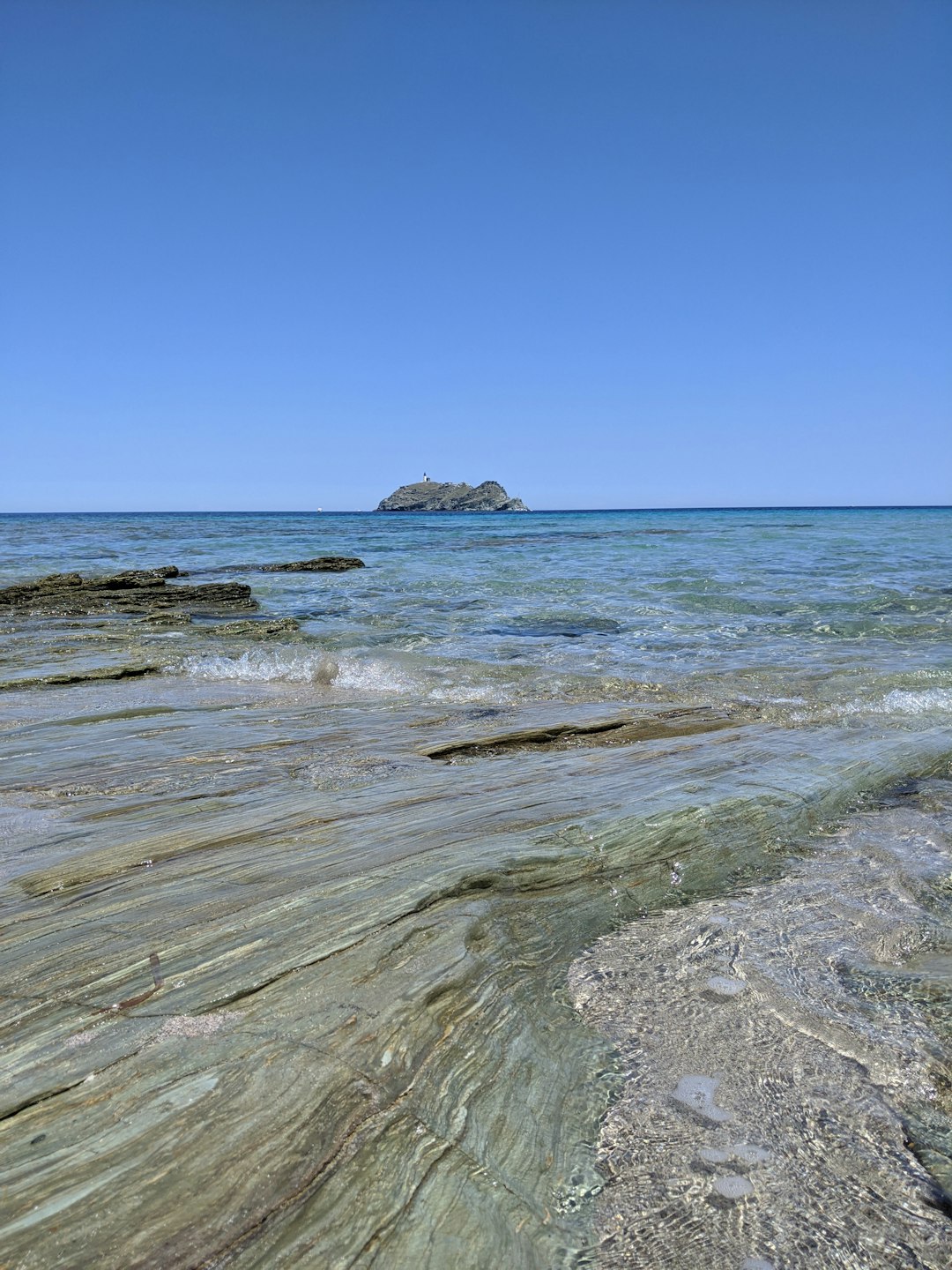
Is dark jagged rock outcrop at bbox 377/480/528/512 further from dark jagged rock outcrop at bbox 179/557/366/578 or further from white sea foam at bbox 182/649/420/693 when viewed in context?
white sea foam at bbox 182/649/420/693

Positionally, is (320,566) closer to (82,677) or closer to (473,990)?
(82,677)

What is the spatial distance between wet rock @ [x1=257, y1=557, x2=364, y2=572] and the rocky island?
4555 inches

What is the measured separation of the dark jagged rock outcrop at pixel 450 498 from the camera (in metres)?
136

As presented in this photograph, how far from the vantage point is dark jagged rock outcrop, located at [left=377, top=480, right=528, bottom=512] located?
136 m


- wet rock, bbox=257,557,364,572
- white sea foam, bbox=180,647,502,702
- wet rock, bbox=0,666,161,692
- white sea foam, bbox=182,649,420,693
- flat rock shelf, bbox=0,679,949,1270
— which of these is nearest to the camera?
flat rock shelf, bbox=0,679,949,1270

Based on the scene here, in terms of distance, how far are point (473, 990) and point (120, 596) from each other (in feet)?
44.9

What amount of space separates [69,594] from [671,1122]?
49.3 feet

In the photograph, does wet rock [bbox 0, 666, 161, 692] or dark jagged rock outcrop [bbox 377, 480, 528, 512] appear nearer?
wet rock [bbox 0, 666, 161, 692]

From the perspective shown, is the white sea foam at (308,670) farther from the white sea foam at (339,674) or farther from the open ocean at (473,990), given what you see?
the open ocean at (473,990)

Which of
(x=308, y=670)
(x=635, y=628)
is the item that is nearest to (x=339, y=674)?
(x=308, y=670)

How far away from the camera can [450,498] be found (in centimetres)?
14050

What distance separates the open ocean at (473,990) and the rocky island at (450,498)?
13269 centimetres

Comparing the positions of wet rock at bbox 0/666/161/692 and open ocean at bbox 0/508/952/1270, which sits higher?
open ocean at bbox 0/508/952/1270

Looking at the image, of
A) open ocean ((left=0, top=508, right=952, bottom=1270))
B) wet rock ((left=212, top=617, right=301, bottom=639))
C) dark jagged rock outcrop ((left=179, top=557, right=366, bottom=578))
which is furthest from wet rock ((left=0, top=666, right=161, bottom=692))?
dark jagged rock outcrop ((left=179, top=557, right=366, bottom=578))
